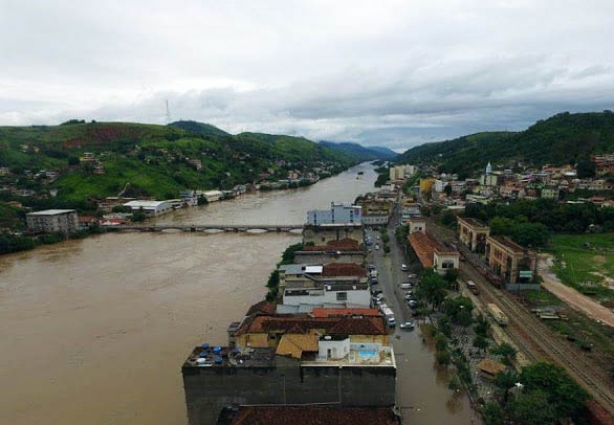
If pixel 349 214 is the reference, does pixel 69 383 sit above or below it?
below

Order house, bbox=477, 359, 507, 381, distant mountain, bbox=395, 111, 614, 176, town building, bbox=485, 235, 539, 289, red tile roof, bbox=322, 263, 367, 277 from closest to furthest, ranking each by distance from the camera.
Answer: house, bbox=477, 359, 507, 381, red tile roof, bbox=322, 263, 367, 277, town building, bbox=485, 235, 539, 289, distant mountain, bbox=395, 111, 614, 176

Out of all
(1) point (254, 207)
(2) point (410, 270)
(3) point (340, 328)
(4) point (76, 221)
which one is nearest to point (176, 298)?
(3) point (340, 328)

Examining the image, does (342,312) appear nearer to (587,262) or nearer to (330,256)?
(330,256)

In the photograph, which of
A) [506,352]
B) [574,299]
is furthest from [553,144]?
[506,352]

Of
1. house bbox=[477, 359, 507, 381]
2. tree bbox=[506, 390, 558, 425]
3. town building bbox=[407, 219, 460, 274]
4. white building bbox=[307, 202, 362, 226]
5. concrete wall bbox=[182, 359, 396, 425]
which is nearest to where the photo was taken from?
tree bbox=[506, 390, 558, 425]

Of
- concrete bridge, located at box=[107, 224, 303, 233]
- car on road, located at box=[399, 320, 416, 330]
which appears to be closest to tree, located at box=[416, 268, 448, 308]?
car on road, located at box=[399, 320, 416, 330]

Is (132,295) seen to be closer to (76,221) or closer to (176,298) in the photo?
(176,298)

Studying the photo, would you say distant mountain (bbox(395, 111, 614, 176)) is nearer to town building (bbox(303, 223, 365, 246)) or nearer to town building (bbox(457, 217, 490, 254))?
town building (bbox(457, 217, 490, 254))

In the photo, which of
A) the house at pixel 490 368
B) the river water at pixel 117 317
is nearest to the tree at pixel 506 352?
the house at pixel 490 368
